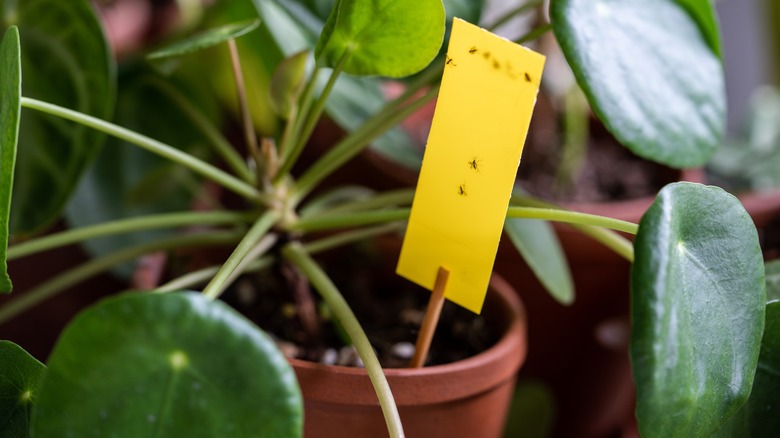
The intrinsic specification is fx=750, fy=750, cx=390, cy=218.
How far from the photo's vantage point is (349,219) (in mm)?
592

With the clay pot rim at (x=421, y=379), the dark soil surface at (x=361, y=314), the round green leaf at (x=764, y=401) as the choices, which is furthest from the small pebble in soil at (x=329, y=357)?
the round green leaf at (x=764, y=401)

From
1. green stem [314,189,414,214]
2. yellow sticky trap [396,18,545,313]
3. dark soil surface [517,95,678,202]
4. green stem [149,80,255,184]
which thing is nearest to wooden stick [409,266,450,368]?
yellow sticky trap [396,18,545,313]

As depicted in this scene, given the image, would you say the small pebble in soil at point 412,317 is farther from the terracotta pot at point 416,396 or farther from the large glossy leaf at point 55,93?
the large glossy leaf at point 55,93

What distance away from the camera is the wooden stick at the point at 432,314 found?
54 cm

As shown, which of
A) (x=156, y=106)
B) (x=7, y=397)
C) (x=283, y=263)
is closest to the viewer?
(x=7, y=397)

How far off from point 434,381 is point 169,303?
9.1 inches

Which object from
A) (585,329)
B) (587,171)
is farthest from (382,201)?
(587,171)

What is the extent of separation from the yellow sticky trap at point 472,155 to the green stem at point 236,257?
114 millimetres

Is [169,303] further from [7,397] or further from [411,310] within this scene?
[411,310]

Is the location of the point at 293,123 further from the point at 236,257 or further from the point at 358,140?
the point at 236,257

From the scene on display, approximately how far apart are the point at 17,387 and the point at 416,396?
260 mm

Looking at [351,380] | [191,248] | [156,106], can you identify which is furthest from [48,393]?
[156,106]

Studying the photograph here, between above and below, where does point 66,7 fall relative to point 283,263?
above

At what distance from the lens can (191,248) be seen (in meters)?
0.73
